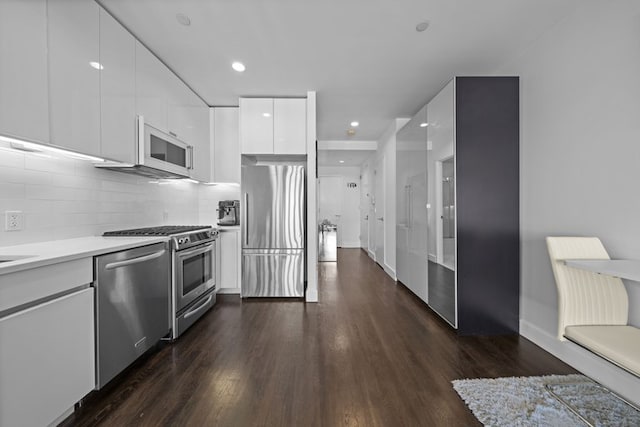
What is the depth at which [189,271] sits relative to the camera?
8.68 ft

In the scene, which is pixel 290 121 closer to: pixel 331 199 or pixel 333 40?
pixel 333 40

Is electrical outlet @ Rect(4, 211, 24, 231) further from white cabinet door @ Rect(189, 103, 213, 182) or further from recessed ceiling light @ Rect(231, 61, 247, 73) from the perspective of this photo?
recessed ceiling light @ Rect(231, 61, 247, 73)

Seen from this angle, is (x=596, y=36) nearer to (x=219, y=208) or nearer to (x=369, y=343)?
(x=369, y=343)

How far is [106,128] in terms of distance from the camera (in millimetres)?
1994

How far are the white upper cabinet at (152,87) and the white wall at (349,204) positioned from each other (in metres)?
5.92

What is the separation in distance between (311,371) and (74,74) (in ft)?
8.14

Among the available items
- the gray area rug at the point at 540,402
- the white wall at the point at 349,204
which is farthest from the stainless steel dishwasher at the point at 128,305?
the white wall at the point at 349,204

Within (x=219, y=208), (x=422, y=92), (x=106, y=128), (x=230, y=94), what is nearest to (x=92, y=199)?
(x=106, y=128)

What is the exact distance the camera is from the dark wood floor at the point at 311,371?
60.3 inches

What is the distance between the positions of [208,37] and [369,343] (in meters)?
2.94

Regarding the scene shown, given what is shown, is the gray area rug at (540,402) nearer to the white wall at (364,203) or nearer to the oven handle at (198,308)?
the oven handle at (198,308)

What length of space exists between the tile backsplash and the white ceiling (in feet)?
3.98

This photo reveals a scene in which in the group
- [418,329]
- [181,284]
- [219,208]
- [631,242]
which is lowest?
[418,329]

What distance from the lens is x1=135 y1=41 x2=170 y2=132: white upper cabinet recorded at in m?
2.37
